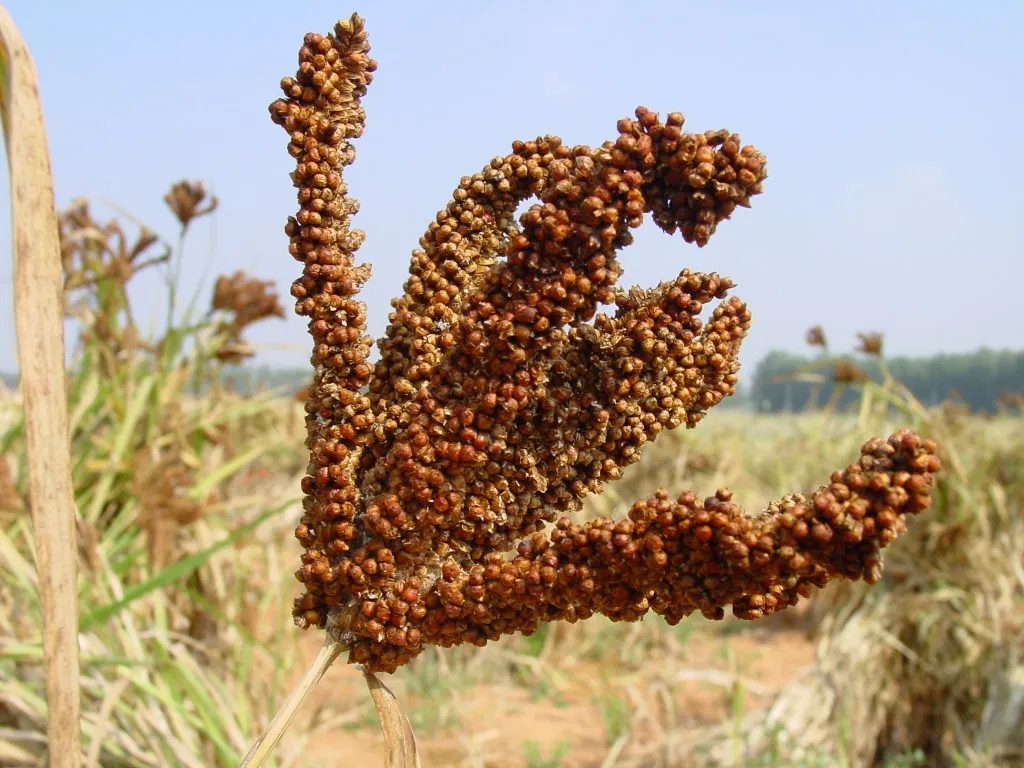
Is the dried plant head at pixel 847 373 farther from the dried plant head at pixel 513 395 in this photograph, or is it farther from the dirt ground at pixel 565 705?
the dried plant head at pixel 513 395

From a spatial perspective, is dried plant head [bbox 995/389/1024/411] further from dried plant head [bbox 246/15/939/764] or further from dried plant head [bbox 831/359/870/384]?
dried plant head [bbox 246/15/939/764]

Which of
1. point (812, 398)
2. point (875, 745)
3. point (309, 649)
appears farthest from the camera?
point (812, 398)

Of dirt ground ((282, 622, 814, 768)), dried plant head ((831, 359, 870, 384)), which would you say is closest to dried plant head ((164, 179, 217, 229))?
dirt ground ((282, 622, 814, 768))

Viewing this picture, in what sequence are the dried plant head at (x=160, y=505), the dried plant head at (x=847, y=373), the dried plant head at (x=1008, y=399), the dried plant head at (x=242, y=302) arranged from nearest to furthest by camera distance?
the dried plant head at (x=160, y=505), the dried plant head at (x=242, y=302), the dried plant head at (x=847, y=373), the dried plant head at (x=1008, y=399)

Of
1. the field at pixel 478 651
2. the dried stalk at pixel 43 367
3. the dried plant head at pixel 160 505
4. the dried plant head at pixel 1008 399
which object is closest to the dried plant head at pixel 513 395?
the dried stalk at pixel 43 367

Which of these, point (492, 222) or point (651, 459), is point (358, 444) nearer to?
point (492, 222)

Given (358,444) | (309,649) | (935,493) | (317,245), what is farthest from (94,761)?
(935,493)

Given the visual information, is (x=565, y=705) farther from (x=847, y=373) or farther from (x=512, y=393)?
(x=512, y=393)
